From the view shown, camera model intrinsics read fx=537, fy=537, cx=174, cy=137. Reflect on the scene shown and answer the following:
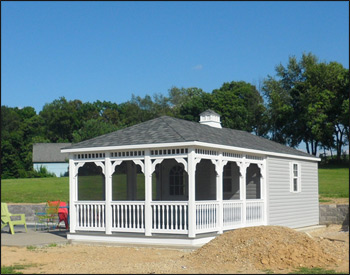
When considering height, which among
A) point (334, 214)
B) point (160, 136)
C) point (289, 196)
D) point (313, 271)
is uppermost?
point (160, 136)

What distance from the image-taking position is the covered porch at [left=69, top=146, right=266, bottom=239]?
563 inches

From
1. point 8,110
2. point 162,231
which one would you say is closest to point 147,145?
point 162,231

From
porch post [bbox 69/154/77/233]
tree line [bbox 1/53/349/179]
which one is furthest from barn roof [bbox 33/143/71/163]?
porch post [bbox 69/154/77/233]

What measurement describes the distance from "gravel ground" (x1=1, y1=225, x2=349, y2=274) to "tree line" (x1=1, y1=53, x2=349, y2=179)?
34.1 metres

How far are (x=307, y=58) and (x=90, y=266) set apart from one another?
45438 millimetres

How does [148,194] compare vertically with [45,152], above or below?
below

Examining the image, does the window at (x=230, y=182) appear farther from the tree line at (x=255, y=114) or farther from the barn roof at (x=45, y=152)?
the barn roof at (x=45, y=152)

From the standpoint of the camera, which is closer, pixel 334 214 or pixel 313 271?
pixel 313 271

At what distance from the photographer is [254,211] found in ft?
56.1

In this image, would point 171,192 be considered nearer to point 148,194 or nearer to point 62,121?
point 148,194

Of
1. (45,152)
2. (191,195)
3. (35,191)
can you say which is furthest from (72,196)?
(45,152)

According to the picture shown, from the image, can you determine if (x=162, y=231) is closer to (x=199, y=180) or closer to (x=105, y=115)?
(x=199, y=180)

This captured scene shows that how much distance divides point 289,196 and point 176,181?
13.7ft

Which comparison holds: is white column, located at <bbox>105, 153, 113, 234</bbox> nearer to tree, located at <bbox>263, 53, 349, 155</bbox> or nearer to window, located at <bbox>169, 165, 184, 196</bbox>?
window, located at <bbox>169, 165, 184, 196</bbox>
